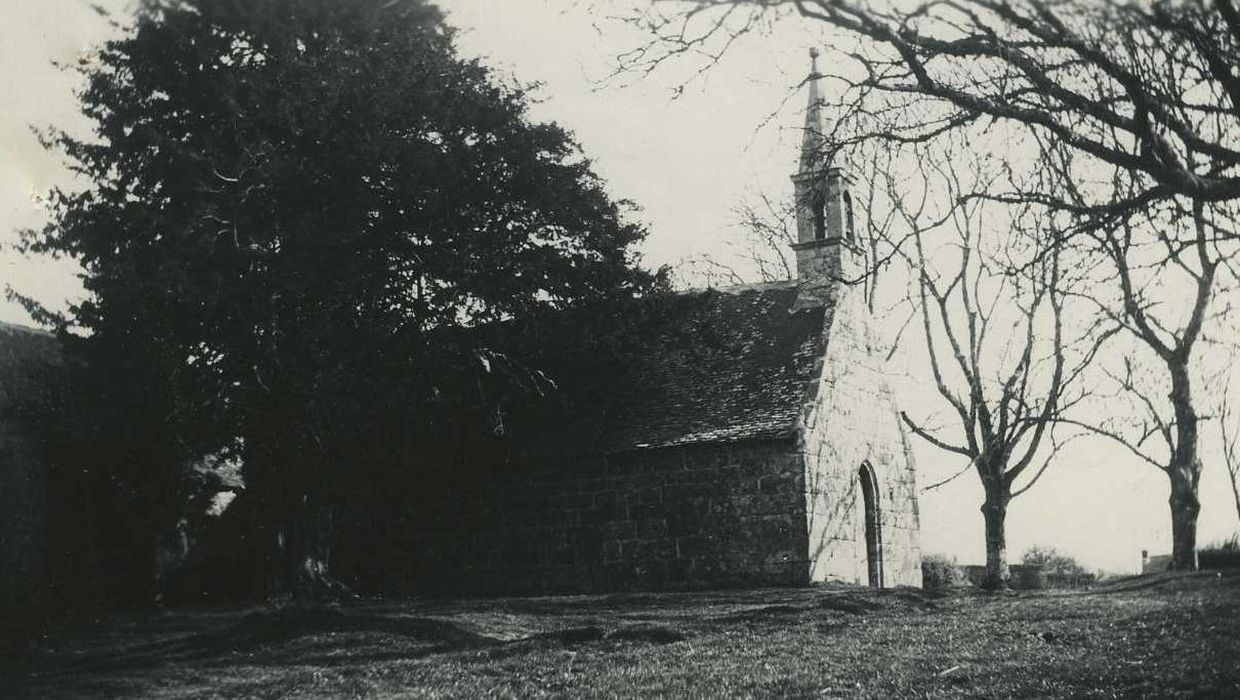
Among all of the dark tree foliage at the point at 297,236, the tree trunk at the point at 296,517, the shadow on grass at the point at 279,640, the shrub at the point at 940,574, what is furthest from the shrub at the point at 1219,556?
the tree trunk at the point at 296,517

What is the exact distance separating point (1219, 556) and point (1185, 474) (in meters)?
3.30

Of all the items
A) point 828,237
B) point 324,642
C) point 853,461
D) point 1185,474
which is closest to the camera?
point 324,642

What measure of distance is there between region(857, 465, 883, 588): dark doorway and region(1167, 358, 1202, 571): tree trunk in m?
6.41

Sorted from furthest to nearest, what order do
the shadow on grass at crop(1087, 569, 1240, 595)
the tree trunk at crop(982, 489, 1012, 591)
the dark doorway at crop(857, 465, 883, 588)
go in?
the dark doorway at crop(857, 465, 883, 588)
the tree trunk at crop(982, 489, 1012, 591)
the shadow on grass at crop(1087, 569, 1240, 595)

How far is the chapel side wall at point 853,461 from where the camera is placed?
23922mm

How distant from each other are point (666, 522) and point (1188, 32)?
56.0 feet

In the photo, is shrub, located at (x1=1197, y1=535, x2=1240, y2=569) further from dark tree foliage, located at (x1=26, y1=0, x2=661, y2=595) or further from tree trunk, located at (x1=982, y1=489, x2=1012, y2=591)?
dark tree foliage, located at (x1=26, y1=0, x2=661, y2=595)

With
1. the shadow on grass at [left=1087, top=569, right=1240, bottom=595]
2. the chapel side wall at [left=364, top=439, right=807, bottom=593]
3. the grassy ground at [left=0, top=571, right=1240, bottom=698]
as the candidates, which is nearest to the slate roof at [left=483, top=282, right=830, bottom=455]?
the chapel side wall at [left=364, top=439, right=807, bottom=593]

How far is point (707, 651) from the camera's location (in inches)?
526

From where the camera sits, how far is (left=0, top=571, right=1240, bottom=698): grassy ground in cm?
1116

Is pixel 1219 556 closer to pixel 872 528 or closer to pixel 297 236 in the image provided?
pixel 872 528

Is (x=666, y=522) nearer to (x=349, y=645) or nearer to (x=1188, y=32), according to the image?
(x=349, y=645)

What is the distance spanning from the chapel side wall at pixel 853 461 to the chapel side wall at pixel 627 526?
0.82 m

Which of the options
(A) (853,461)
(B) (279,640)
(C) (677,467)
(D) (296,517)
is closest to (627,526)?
(C) (677,467)
